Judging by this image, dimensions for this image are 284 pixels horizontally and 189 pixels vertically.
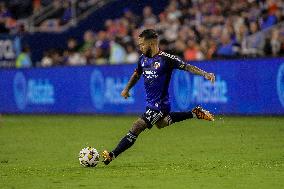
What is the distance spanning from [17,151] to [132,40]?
13.7m

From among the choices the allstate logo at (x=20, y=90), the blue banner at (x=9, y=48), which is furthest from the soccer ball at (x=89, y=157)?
the blue banner at (x=9, y=48)

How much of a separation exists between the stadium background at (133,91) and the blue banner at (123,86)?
3 centimetres

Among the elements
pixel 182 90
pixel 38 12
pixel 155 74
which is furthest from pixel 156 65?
pixel 38 12

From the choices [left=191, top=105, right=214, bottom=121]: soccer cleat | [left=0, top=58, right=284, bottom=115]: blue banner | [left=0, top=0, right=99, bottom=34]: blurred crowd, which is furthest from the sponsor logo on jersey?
[left=0, top=0, right=99, bottom=34]: blurred crowd

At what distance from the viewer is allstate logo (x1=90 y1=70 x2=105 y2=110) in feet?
87.9

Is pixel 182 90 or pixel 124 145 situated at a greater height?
pixel 182 90

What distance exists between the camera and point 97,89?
26859 mm

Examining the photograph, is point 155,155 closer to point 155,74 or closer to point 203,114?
point 203,114

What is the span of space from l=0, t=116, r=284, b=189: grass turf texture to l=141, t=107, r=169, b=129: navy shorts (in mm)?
660

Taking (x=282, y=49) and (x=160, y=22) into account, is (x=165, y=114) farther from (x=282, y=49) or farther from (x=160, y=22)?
(x=160, y=22)

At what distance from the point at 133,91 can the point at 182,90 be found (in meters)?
2.24

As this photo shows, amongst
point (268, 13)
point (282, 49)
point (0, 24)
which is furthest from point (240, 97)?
point (0, 24)

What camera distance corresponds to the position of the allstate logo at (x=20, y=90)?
2906 cm

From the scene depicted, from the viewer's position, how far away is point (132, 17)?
30.5 meters
